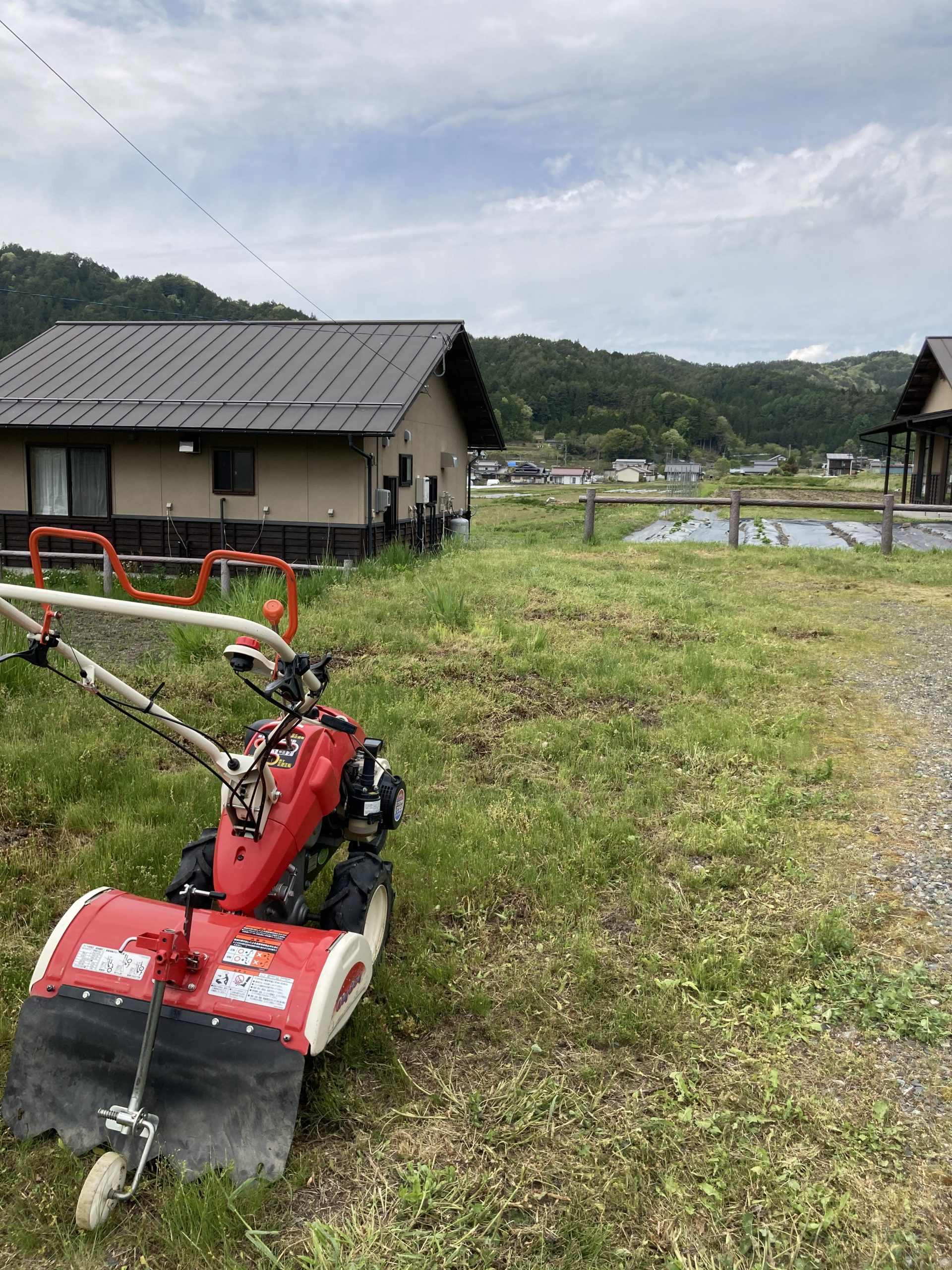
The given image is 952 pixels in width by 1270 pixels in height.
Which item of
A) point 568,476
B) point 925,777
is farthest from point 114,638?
point 568,476

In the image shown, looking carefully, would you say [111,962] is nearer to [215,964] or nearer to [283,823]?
[215,964]

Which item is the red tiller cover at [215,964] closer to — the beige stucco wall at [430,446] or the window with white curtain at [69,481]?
the beige stucco wall at [430,446]

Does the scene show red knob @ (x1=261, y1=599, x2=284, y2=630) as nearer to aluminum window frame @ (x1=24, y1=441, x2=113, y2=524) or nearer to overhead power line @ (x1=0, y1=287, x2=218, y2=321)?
aluminum window frame @ (x1=24, y1=441, x2=113, y2=524)

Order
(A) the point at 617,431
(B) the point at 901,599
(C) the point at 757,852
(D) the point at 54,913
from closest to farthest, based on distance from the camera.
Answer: (D) the point at 54,913, (C) the point at 757,852, (B) the point at 901,599, (A) the point at 617,431

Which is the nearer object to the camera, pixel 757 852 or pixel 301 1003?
pixel 301 1003

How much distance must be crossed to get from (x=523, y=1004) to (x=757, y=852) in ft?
5.32

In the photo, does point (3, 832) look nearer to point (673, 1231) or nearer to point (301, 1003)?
point (301, 1003)

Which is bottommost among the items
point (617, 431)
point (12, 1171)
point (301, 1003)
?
point (12, 1171)

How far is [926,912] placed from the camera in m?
3.69

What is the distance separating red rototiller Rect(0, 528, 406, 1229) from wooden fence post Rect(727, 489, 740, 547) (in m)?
14.5

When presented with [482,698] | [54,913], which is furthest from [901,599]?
[54,913]

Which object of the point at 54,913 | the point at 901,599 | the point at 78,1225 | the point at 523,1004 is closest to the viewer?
the point at 78,1225

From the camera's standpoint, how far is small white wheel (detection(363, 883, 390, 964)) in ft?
10.7

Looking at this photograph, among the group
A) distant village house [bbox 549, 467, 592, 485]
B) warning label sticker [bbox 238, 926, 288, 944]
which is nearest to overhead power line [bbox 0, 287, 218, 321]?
warning label sticker [bbox 238, 926, 288, 944]
